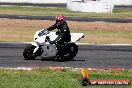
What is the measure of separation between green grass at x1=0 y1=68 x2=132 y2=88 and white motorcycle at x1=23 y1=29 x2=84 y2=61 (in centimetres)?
292

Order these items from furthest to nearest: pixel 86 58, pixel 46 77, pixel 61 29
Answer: pixel 86 58 < pixel 61 29 < pixel 46 77

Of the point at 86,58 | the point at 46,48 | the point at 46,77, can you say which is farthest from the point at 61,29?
the point at 46,77

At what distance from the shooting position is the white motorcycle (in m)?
18.2

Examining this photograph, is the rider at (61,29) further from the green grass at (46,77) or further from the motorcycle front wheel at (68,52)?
the green grass at (46,77)

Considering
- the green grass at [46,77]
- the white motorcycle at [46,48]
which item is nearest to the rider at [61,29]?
the white motorcycle at [46,48]

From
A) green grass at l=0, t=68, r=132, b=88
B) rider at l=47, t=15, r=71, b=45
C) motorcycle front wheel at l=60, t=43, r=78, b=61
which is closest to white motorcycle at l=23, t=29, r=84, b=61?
motorcycle front wheel at l=60, t=43, r=78, b=61

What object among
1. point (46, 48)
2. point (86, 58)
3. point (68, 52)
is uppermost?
point (46, 48)

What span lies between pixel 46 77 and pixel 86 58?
5.83 m

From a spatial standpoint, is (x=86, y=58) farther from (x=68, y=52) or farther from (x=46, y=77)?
(x=46, y=77)

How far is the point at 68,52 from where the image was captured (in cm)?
1873

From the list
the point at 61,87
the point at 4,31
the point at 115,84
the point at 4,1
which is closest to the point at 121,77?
the point at 115,84

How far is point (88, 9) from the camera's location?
5334 cm

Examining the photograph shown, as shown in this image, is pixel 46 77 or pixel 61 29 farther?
pixel 61 29

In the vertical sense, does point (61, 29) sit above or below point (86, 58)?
above
